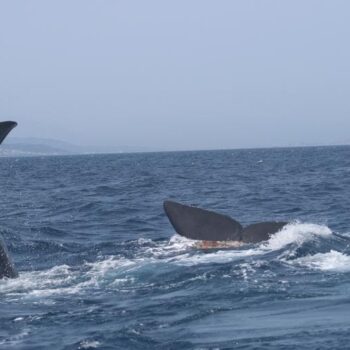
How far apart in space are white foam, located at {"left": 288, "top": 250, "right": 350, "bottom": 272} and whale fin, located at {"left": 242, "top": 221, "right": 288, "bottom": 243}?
192 cm

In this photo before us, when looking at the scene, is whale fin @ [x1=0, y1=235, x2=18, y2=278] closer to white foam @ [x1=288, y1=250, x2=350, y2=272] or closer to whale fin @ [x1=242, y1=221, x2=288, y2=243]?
white foam @ [x1=288, y1=250, x2=350, y2=272]

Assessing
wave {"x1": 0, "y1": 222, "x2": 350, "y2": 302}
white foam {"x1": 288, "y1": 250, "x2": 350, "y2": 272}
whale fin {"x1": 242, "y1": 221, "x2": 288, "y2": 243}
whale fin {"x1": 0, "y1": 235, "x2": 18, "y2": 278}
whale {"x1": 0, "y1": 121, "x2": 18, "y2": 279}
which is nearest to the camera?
whale {"x1": 0, "y1": 121, "x2": 18, "y2": 279}

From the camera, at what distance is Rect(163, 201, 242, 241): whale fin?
16.5 m

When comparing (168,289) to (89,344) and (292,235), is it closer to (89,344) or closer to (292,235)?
(89,344)

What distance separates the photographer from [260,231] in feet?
56.0

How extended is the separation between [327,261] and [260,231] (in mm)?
3034

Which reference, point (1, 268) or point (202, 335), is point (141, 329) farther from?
point (1, 268)

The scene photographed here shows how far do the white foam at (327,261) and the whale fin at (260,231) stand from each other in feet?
6.30

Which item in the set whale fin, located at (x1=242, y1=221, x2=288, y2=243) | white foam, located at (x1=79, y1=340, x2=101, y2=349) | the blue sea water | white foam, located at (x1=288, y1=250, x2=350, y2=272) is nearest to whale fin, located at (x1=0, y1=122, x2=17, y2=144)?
the blue sea water

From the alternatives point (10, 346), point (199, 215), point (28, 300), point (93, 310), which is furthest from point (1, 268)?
point (199, 215)

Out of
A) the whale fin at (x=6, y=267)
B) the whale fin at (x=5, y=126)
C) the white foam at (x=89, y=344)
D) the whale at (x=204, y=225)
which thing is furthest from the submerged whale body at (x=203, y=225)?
the white foam at (x=89, y=344)

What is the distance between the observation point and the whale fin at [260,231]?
16766 millimetres

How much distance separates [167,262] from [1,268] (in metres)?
3.28

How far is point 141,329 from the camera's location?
968 cm
